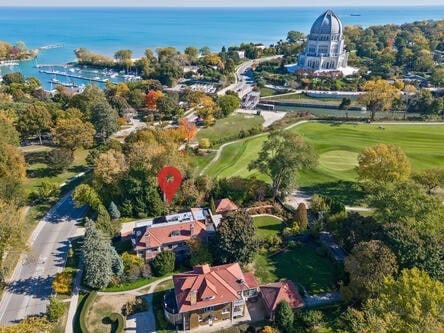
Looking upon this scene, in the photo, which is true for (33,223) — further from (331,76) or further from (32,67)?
(32,67)

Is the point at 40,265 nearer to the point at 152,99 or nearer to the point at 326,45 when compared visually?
the point at 152,99

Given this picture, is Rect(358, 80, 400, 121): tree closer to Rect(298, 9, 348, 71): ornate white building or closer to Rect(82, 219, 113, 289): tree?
Rect(298, 9, 348, 71): ornate white building

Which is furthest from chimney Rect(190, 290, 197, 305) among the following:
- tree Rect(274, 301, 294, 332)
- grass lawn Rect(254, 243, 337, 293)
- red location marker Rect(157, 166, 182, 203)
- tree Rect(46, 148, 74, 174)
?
tree Rect(46, 148, 74, 174)

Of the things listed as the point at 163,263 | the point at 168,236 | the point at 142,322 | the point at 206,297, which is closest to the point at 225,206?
the point at 168,236

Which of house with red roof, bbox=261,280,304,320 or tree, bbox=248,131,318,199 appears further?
tree, bbox=248,131,318,199

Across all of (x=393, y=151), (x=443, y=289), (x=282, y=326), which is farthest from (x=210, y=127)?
(x=443, y=289)

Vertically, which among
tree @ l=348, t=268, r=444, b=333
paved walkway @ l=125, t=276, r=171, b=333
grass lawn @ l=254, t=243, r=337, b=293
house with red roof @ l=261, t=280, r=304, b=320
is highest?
tree @ l=348, t=268, r=444, b=333
